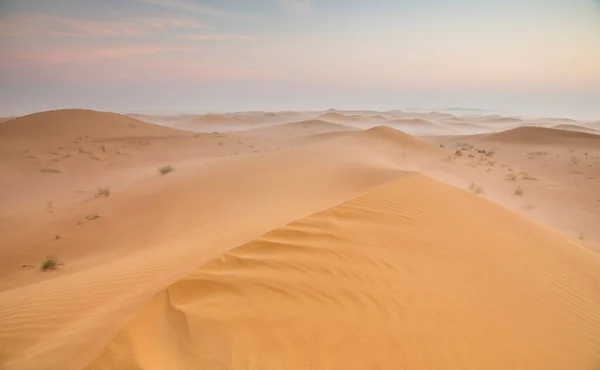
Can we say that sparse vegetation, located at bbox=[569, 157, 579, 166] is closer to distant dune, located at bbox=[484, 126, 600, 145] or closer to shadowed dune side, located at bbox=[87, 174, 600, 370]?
distant dune, located at bbox=[484, 126, 600, 145]

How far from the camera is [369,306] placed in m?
2.81

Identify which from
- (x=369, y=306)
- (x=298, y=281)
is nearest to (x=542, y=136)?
(x=369, y=306)

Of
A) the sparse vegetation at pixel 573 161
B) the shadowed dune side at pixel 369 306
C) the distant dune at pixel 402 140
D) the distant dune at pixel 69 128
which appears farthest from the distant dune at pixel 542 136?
the distant dune at pixel 69 128

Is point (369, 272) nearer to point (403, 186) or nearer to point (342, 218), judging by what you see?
point (342, 218)

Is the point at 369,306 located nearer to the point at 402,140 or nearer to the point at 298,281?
the point at 298,281

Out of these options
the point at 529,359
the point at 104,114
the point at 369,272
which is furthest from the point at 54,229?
the point at 104,114

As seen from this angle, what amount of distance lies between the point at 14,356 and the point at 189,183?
273 inches

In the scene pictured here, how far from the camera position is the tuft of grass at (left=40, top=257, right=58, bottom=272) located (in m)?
5.52

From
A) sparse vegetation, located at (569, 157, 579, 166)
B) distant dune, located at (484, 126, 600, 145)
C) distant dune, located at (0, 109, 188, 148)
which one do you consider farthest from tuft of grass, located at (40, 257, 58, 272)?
distant dune, located at (484, 126, 600, 145)

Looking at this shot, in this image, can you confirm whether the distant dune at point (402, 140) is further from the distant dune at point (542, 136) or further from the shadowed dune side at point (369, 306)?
the shadowed dune side at point (369, 306)

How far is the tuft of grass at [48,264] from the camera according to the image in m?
5.52

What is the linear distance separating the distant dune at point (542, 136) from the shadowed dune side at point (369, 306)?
77.2 feet

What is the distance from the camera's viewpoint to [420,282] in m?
3.29

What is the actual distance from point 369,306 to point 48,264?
535cm
